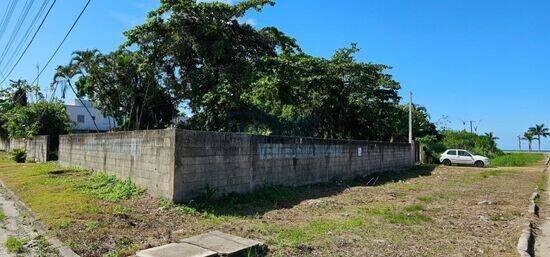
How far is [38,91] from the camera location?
4347 centimetres

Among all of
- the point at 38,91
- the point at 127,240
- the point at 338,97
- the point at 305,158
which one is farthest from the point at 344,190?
the point at 38,91

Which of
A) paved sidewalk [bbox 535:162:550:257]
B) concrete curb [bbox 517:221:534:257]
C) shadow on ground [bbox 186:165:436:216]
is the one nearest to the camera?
concrete curb [bbox 517:221:534:257]

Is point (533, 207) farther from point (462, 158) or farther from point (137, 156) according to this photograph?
point (462, 158)

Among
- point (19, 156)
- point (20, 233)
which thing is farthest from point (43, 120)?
point (20, 233)

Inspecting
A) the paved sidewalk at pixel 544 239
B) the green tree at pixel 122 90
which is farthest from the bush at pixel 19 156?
the paved sidewalk at pixel 544 239

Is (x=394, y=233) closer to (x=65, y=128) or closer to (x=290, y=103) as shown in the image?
(x=290, y=103)

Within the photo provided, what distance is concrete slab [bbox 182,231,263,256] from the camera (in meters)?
6.51

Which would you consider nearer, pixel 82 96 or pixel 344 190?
pixel 344 190

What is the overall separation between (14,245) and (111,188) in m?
5.43

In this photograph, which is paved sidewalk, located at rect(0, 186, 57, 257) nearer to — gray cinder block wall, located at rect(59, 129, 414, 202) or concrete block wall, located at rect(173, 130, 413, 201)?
gray cinder block wall, located at rect(59, 129, 414, 202)

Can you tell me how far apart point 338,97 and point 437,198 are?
48.2 ft

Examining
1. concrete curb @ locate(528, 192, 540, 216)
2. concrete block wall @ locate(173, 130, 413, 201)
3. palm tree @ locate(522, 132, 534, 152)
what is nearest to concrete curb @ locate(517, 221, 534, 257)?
concrete curb @ locate(528, 192, 540, 216)

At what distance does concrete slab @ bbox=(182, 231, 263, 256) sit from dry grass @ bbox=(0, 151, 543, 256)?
382 mm

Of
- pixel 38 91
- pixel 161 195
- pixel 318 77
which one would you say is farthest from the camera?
pixel 38 91
